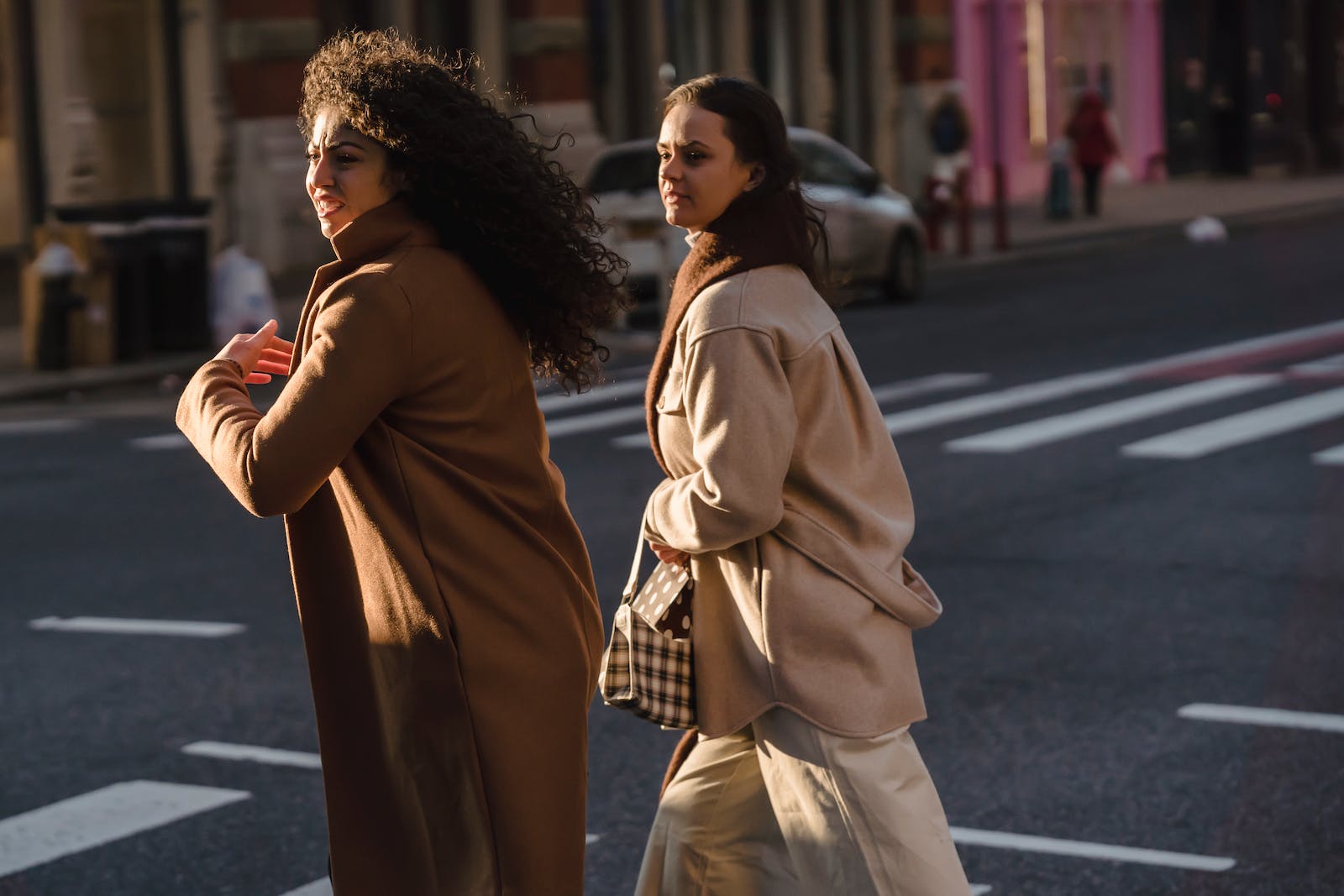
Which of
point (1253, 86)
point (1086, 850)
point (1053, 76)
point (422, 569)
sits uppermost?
point (1053, 76)

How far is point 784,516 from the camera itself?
3852mm

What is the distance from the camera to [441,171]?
11.5ft

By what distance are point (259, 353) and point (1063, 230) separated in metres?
27.4

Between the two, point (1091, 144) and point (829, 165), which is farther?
point (1091, 144)

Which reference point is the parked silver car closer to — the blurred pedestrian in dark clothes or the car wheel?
the car wheel

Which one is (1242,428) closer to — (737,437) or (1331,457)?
(1331,457)

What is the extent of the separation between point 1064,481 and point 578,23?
19208mm

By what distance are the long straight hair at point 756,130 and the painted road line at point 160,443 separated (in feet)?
32.6

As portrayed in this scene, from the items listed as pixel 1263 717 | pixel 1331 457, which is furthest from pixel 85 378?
pixel 1263 717

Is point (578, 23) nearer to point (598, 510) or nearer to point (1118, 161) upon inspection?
point (1118, 161)

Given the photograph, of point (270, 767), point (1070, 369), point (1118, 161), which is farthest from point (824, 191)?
point (1118, 161)

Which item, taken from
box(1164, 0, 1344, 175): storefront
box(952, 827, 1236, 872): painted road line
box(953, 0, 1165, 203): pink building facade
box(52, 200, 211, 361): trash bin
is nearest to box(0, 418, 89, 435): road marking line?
box(52, 200, 211, 361): trash bin

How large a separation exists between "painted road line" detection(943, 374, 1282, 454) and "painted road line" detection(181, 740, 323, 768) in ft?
20.7

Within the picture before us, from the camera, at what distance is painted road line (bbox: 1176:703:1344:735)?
21.9ft
